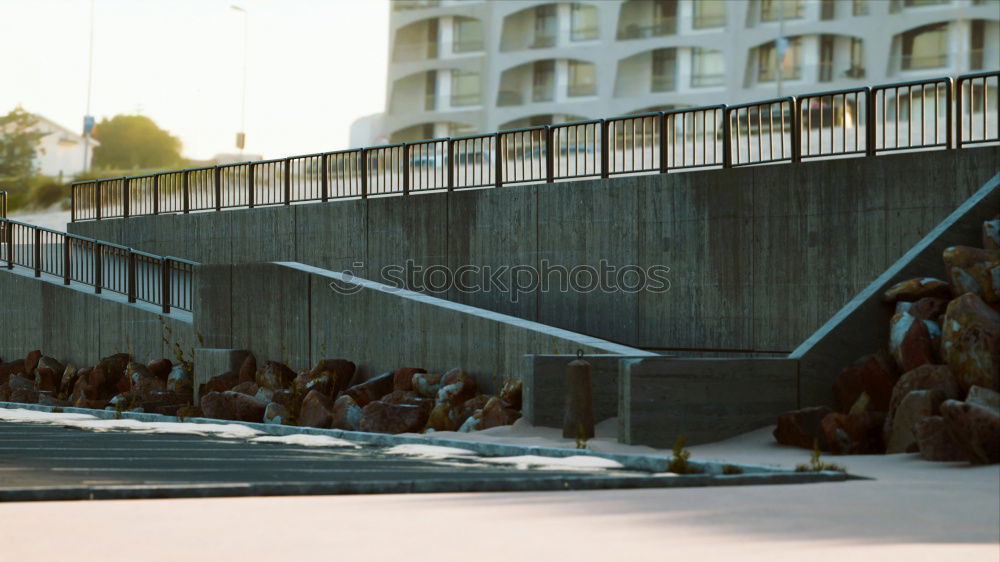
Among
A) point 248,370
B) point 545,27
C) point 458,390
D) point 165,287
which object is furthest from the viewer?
point 545,27

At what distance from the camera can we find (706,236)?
66.1 feet

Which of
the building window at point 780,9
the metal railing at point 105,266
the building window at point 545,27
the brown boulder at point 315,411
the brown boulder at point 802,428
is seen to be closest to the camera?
the brown boulder at point 802,428

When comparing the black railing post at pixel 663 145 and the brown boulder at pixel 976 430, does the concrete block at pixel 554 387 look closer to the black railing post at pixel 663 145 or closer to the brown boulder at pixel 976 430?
the brown boulder at pixel 976 430

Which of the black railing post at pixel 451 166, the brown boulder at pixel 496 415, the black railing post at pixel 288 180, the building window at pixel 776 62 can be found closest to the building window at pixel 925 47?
the building window at pixel 776 62

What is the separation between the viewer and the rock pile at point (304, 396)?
1812 centimetres

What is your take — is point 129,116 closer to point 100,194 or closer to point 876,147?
point 100,194

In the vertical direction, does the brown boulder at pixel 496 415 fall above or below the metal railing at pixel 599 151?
below

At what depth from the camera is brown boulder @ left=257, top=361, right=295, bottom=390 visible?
21.9 metres

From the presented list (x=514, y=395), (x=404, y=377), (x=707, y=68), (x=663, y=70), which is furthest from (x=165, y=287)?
(x=663, y=70)

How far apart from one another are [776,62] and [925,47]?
7.34m

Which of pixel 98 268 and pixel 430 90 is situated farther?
pixel 430 90

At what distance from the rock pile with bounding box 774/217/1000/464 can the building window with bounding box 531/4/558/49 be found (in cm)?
6602

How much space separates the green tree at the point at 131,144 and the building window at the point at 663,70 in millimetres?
58671

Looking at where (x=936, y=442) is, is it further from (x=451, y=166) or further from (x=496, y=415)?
(x=451, y=166)
